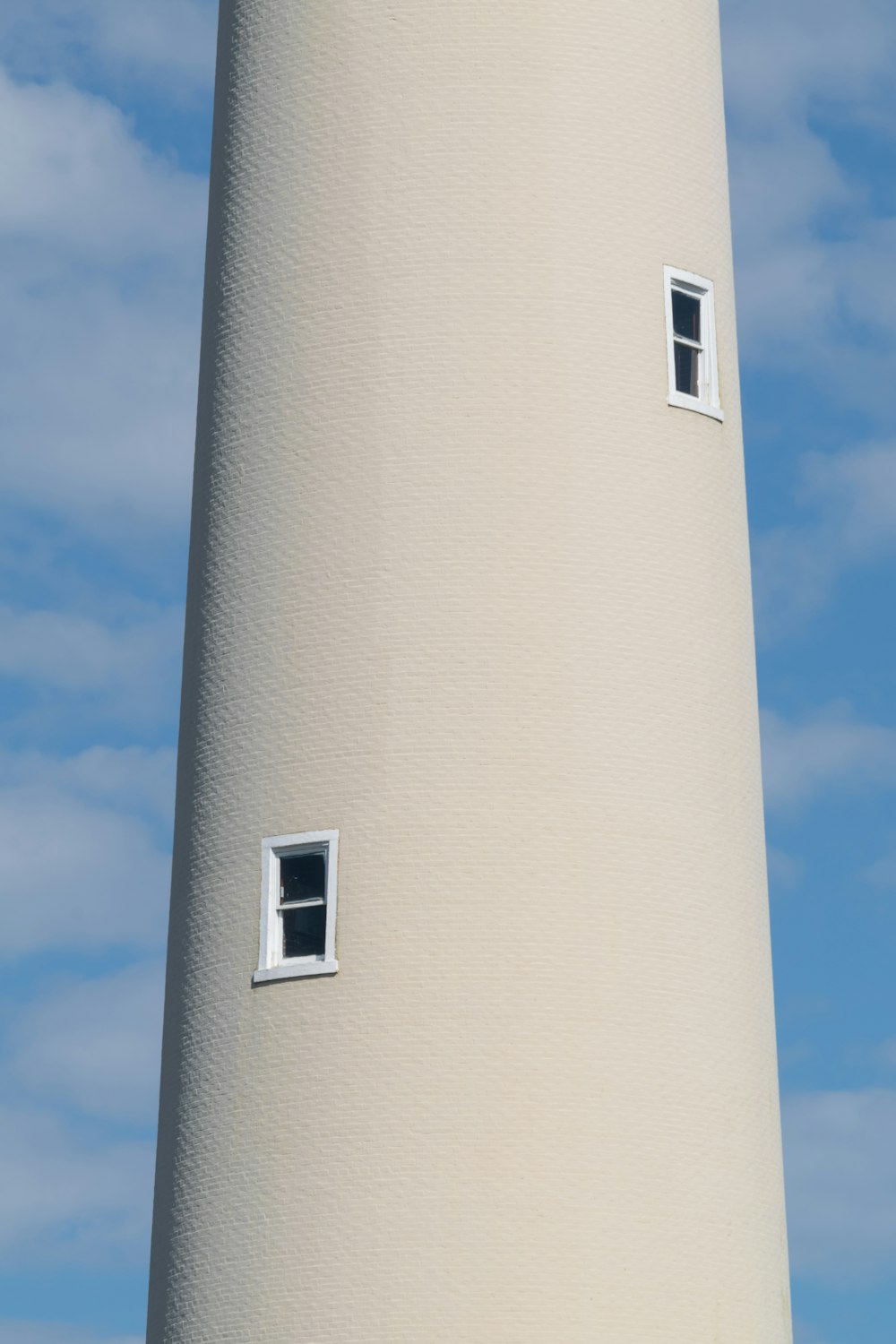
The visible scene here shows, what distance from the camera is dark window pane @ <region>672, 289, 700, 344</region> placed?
1041 inches

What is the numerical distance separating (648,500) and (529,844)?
3.59 metres

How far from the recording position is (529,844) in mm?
23531

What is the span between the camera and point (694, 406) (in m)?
26.0

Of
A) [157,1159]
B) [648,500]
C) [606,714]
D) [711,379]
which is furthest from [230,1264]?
[711,379]

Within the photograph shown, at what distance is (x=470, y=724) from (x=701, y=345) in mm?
4986

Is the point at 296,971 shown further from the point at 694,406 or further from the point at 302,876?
the point at 694,406

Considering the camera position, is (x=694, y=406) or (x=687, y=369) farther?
(x=687, y=369)

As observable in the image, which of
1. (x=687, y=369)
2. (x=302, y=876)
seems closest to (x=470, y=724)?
(x=302, y=876)

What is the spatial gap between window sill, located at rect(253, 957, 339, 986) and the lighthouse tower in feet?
0.17

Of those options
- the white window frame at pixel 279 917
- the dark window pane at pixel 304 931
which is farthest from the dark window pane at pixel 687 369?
the dark window pane at pixel 304 931

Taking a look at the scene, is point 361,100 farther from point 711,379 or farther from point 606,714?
point 606,714

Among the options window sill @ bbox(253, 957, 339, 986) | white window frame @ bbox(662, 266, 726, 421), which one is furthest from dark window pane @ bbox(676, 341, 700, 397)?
window sill @ bbox(253, 957, 339, 986)

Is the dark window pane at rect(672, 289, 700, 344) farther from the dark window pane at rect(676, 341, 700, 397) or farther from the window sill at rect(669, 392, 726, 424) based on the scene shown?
the window sill at rect(669, 392, 726, 424)

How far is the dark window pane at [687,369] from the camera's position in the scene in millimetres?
26281
